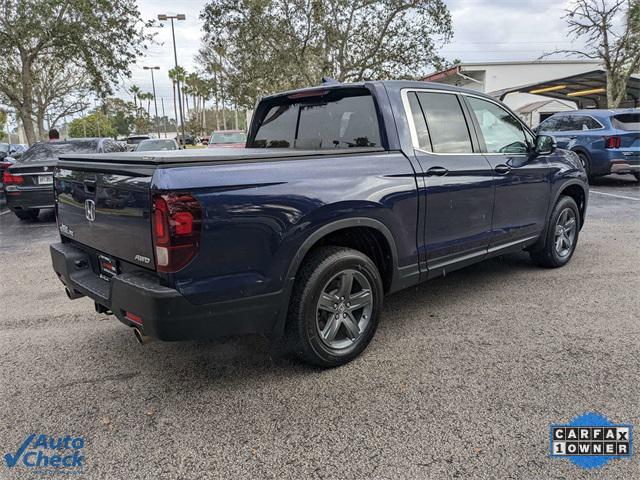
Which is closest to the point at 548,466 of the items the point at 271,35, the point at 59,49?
the point at 59,49

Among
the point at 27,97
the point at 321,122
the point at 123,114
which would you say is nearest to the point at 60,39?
the point at 27,97

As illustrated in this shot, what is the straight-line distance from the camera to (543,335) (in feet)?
12.2

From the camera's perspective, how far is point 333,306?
3.23m

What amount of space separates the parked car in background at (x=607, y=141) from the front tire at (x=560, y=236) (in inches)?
245

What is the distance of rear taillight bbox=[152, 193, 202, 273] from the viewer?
2486 mm

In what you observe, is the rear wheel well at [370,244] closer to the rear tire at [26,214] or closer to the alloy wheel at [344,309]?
the alloy wheel at [344,309]

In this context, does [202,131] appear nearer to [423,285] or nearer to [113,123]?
[113,123]

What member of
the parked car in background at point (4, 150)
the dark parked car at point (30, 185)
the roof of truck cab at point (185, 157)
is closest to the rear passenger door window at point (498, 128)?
the roof of truck cab at point (185, 157)

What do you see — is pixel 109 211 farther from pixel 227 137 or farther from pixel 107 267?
pixel 227 137

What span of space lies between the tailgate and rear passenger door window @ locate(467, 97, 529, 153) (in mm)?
3018

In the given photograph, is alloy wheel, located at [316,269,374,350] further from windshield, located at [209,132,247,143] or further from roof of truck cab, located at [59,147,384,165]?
windshield, located at [209,132,247,143]

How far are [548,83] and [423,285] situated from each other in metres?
18.4

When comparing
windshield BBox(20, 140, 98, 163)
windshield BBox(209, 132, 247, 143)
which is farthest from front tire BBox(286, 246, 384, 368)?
windshield BBox(209, 132, 247, 143)

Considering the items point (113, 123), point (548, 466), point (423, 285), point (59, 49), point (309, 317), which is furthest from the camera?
point (113, 123)
